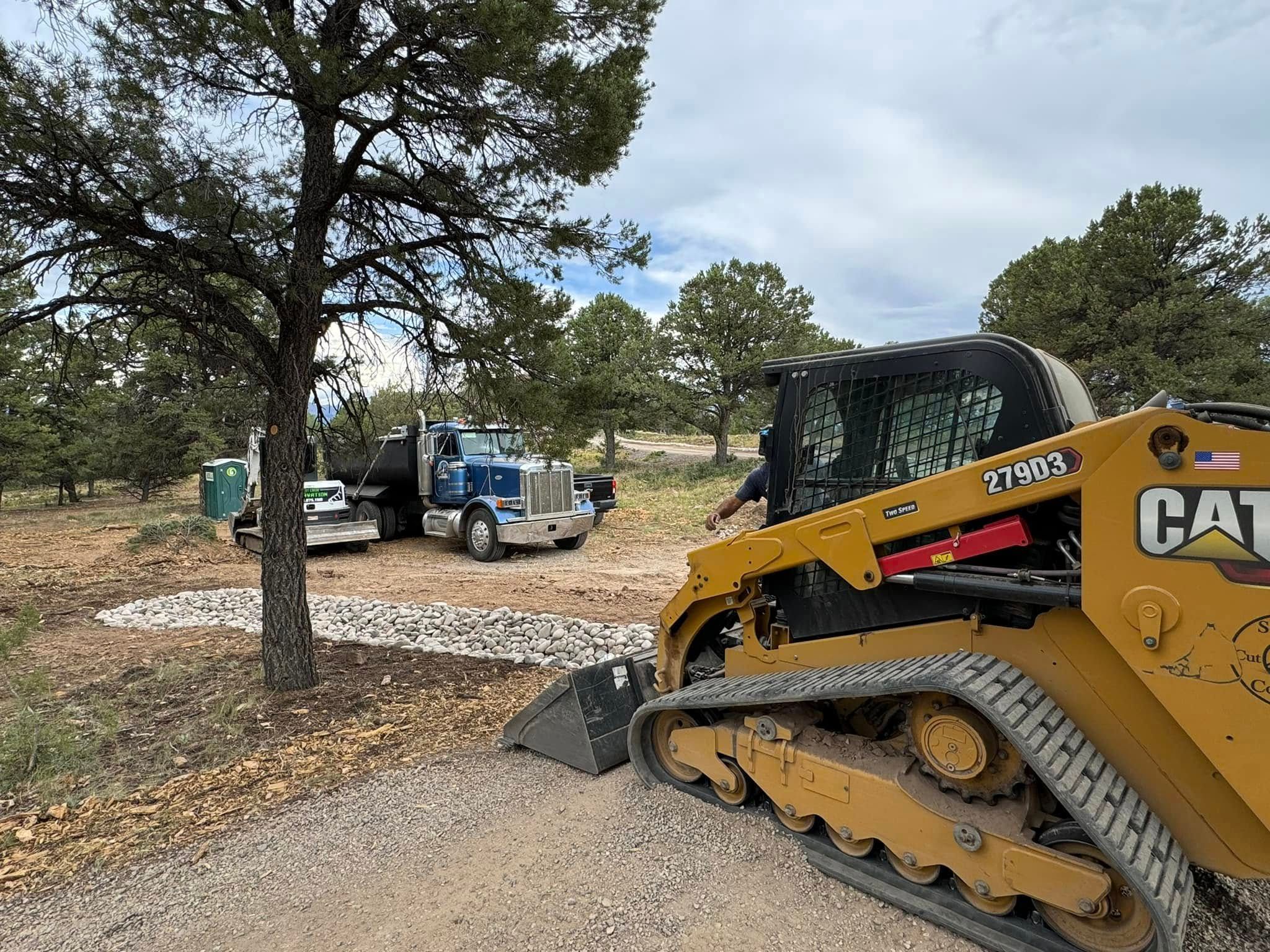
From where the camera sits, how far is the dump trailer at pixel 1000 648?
2154mm

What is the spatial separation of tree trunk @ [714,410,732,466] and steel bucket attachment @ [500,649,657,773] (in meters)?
26.1

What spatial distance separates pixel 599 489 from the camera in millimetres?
16484

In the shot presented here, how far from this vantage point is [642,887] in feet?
9.53

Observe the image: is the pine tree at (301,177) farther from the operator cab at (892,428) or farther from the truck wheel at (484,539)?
the truck wheel at (484,539)

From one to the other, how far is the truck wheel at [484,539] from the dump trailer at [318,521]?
252 centimetres

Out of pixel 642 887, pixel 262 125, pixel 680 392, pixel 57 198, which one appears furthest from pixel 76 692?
pixel 680 392

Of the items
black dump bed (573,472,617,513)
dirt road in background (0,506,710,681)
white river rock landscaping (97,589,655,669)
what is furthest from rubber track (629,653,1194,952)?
black dump bed (573,472,617,513)

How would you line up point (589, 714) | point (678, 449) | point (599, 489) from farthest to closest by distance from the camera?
point (678, 449)
point (599, 489)
point (589, 714)

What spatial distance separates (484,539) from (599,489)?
3880 millimetres

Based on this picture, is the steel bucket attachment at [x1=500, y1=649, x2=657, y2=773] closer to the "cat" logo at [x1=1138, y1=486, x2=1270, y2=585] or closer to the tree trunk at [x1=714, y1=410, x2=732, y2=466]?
the "cat" logo at [x1=1138, y1=486, x2=1270, y2=585]

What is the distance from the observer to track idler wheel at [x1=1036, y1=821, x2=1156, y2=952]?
228 centimetres

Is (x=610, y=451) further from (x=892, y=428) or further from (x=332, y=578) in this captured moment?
(x=892, y=428)

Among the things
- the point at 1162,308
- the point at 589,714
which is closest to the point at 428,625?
the point at 589,714

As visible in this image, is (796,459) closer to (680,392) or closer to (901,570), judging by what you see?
(901,570)
